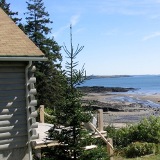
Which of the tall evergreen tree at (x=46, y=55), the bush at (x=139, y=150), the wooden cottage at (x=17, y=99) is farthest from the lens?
the tall evergreen tree at (x=46, y=55)

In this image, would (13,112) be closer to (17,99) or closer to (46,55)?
(17,99)

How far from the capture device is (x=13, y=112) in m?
9.96

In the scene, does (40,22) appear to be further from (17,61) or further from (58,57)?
(17,61)

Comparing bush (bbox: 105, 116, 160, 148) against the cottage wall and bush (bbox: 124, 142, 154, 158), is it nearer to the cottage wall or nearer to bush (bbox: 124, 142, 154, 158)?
bush (bbox: 124, 142, 154, 158)

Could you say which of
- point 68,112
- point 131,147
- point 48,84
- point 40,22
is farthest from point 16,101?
point 40,22

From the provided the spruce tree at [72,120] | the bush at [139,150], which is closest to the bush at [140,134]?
the bush at [139,150]

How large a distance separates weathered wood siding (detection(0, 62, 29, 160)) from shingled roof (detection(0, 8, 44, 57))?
34 centimetres

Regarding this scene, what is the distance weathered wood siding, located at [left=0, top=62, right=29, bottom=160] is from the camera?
982 centimetres

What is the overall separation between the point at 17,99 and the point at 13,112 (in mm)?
381

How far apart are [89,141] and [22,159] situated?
2.01 m

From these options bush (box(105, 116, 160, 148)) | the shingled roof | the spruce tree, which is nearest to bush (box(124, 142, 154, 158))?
bush (box(105, 116, 160, 148))

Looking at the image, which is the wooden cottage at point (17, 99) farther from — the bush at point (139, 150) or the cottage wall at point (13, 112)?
the bush at point (139, 150)

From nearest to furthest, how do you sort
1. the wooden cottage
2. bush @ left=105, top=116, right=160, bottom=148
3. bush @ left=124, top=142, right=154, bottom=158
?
the wooden cottage → bush @ left=124, top=142, right=154, bottom=158 → bush @ left=105, top=116, right=160, bottom=148

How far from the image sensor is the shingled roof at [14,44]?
988 centimetres
